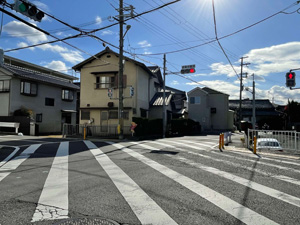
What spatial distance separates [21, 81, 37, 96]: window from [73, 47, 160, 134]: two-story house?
6254 millimetres

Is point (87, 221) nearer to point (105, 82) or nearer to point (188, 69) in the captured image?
point (188, 69)

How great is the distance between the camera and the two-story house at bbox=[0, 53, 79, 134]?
2492 centimetres

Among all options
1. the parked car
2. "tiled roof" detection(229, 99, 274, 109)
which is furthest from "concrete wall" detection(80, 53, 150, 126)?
"tiled roof" detection(229, 99, 274, 109)

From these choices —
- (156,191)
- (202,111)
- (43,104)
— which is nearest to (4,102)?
(43,104)

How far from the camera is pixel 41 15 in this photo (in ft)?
29.3

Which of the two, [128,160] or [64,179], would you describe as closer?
[64,179]

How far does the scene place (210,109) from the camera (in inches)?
1668

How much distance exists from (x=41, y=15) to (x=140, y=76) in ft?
52.9

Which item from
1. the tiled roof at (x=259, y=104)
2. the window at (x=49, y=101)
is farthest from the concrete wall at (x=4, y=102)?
the tiled roof at (x=259, y=104)

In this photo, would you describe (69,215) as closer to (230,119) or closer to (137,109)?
(137,109)

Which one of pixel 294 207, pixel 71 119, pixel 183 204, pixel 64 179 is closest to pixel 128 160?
pixel 64 179

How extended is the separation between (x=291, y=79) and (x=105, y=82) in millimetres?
16515

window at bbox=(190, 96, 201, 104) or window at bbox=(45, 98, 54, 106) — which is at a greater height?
window at bbox=(190, 96, 201, 104)

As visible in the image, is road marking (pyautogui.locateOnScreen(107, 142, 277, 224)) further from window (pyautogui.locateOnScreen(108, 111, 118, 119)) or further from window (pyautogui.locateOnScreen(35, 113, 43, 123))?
window (pyautogui.locateOnScreen(35, 113, 43, 123))
